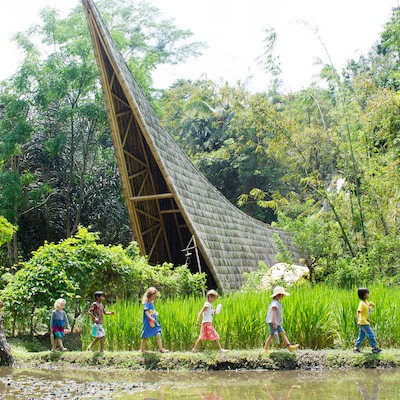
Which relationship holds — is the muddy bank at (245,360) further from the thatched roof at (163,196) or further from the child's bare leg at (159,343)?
the thatched roof at (163,196)

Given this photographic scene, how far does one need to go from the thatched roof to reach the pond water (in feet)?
14.8

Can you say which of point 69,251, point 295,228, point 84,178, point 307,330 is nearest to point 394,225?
point 295,228

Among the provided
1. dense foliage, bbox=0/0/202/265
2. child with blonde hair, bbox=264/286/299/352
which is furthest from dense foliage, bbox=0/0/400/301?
child with blonde hair, bbox=264/286/299/352

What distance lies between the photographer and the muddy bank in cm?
539

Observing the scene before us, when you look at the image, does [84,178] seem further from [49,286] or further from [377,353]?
[377,353]

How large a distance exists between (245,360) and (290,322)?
82cm

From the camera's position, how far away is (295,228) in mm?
10000

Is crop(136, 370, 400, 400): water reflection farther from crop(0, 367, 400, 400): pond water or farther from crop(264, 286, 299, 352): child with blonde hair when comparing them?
crop(264, 286, 299, 352): child with blonde hair

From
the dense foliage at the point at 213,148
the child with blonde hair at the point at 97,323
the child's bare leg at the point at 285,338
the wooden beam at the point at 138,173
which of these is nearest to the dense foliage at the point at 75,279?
the dense foliage at the point at 213,148

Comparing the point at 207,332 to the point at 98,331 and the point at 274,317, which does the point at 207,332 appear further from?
the point at 98,331

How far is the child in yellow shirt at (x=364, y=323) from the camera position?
5.56 meters

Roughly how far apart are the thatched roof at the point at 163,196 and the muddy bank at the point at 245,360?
3.92 meters

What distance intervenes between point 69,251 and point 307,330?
3.37 meters

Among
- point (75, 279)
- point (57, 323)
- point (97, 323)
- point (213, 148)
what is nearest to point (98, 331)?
point (97, 323)
